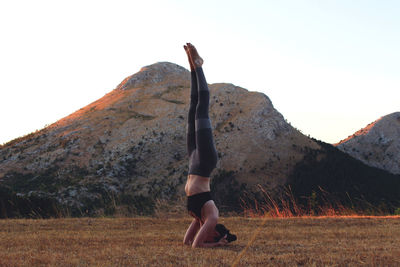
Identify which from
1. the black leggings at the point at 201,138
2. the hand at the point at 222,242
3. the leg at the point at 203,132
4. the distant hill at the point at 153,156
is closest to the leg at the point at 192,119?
the black leggings at the point at 201,138

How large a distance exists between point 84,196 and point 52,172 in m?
6.02

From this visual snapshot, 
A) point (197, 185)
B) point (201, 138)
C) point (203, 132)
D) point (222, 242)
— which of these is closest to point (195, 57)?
point (203, 132)

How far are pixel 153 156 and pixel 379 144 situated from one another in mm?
28168

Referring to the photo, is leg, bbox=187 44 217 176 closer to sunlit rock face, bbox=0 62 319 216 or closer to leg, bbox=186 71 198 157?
leg, bbox=186 71 198 157

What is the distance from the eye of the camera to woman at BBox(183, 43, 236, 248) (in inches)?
271

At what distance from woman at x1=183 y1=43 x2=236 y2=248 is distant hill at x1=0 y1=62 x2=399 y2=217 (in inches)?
816

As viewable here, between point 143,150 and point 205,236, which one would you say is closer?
point 205,236

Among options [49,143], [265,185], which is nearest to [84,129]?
[49,143]

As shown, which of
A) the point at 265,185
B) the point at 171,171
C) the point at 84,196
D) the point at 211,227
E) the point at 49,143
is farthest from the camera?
the point at 49,143

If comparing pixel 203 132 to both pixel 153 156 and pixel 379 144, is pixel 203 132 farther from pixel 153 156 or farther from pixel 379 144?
pixel 379 144

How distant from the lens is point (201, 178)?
7.21 meters

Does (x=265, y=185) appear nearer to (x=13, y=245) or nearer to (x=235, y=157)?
(x=235, y=157)

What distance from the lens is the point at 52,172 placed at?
117 ft

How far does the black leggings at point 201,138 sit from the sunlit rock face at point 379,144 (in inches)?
1687
